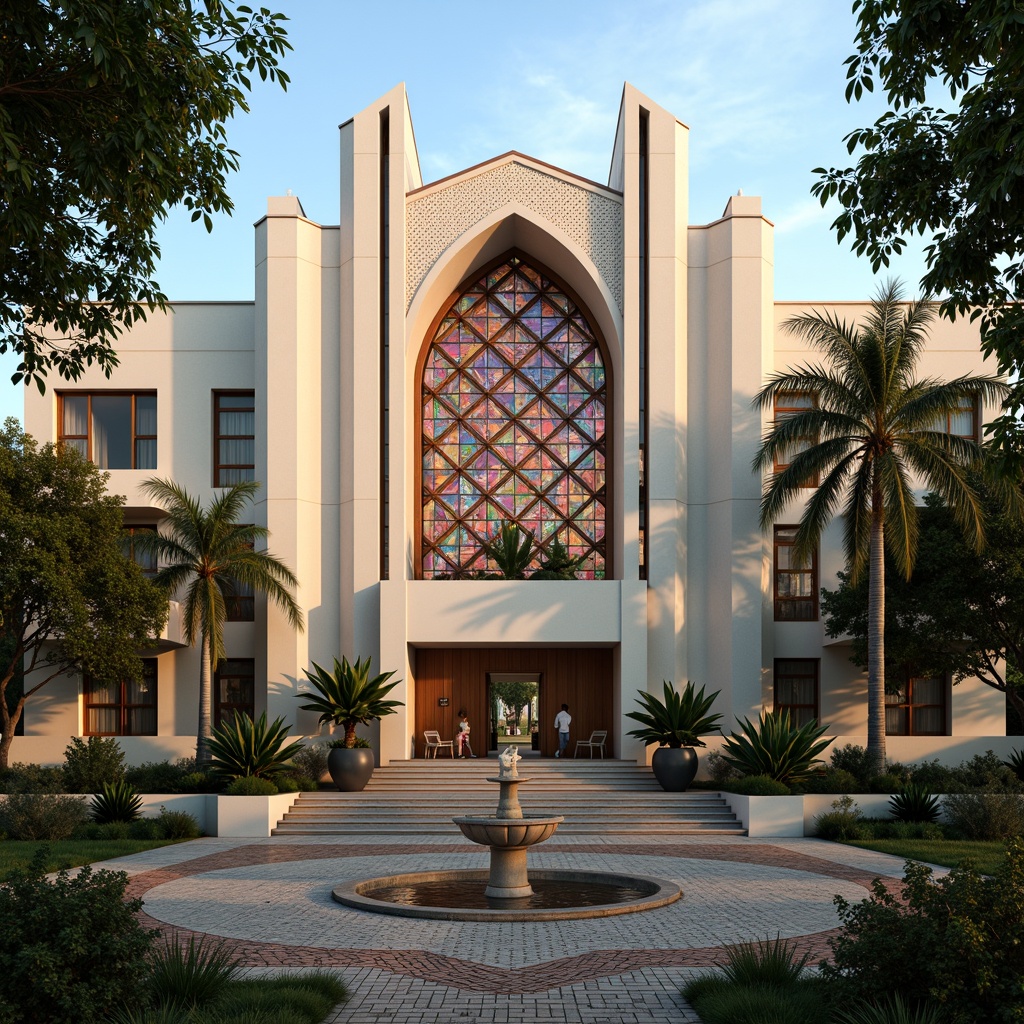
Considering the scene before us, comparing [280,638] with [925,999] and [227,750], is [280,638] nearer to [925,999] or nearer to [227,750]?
[227,750]

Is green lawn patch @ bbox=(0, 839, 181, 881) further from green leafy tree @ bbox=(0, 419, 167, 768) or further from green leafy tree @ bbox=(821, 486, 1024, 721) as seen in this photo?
green leafy tree @ bbox=(821, 486, 1024, 721)

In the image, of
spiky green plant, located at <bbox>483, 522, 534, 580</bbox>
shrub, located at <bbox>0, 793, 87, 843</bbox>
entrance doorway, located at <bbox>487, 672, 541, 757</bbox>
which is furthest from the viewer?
entrance doorway, located at <bbox>487, 672, 541, 757</bbox>

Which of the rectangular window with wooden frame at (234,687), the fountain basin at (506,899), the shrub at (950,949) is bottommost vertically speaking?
the fountain basin at (506,899)

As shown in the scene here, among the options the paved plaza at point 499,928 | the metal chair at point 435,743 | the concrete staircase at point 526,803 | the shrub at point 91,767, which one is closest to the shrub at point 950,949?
the paved plaza at point 499,928

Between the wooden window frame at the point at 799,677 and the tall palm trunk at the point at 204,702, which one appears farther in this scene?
the wooden window frame at the point at 799,677

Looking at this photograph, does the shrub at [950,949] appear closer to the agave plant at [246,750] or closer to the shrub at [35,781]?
the agave plant at [246,750]

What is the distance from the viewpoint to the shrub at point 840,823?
18.8m

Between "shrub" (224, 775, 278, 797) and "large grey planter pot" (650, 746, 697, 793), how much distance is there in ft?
24.8

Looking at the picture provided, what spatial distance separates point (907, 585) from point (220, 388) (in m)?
16.6

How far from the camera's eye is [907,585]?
2397 cm

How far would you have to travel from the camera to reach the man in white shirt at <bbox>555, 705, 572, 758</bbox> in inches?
1094

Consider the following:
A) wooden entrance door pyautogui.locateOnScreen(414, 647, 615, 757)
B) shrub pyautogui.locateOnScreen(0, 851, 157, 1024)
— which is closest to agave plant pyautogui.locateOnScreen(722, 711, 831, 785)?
wooden entrance door pyautogui.locateOnScreen(414, 647, 615, 757)

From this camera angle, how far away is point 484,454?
29.2 metres

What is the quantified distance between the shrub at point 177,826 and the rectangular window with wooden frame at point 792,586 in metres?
14.5
